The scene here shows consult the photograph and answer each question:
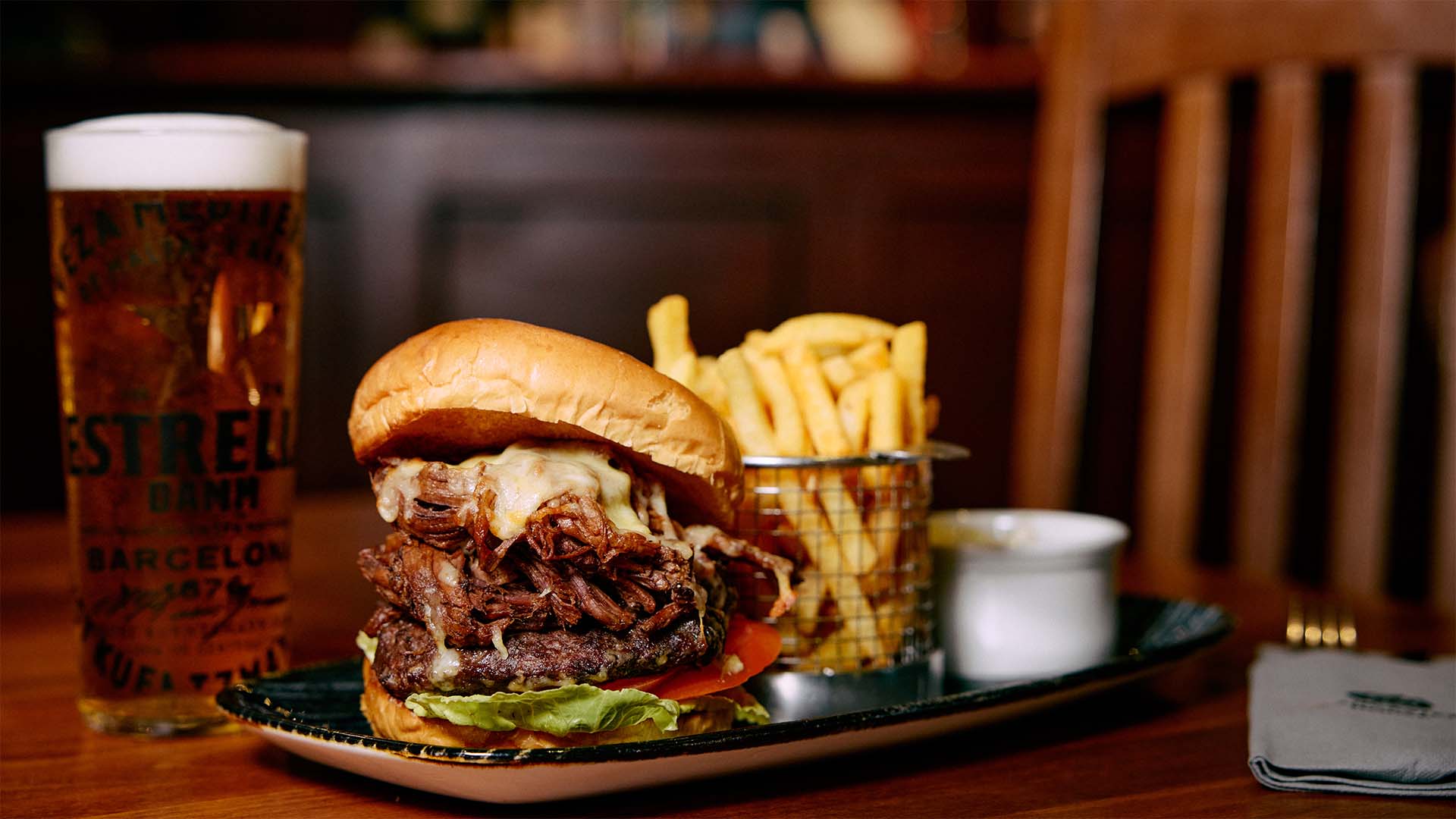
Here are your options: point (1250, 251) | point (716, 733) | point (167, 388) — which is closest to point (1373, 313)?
point (1250, 251)

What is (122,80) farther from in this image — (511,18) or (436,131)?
(511,18)

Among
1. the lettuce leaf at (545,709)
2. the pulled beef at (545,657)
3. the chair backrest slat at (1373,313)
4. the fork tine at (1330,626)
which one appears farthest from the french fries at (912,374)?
the chair backrest slat at (1373,313)

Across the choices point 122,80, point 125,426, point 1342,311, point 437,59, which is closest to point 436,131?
point 437,59

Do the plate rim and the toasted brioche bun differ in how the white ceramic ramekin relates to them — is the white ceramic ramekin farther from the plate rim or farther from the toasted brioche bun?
the toasted brioche bun

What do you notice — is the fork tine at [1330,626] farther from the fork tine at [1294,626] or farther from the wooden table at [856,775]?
the wooden table at [856,775]

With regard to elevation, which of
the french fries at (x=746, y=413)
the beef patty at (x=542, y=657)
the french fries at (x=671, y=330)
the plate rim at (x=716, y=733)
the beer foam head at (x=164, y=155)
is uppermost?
the beer foam head at (x=164, y=155)

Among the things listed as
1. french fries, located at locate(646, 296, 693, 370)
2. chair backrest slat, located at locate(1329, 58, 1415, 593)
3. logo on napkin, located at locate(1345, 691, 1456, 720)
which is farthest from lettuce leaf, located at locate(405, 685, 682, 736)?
chair backrest slat, located at locate(1329, 58, 1415, 593)

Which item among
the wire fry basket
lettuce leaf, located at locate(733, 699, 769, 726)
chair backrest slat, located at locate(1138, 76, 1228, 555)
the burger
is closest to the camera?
the burger
